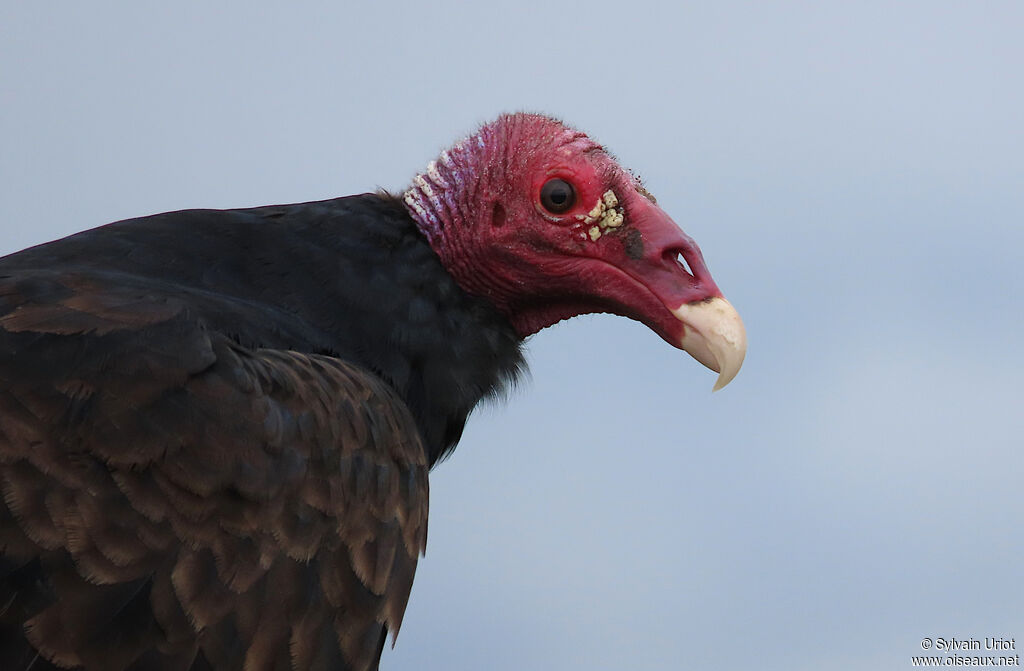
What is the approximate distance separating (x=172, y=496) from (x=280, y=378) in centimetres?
46

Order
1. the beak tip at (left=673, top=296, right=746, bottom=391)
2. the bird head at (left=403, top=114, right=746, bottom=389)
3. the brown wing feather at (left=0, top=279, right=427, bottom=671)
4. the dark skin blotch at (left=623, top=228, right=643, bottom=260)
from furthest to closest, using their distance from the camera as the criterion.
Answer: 1. the dark skin blotch at (left=623, top=228, right=643, bottom=260)
2. the bird head at (left=403, top=114, right=746, bottom=389)
3. the beak tip at (left=673, top=296, right=746, bottom=391)
4. the brown wing feather at (left=0, top=279, right=427, bottom=671)

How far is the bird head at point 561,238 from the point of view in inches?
166

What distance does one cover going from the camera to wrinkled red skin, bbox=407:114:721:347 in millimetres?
4293

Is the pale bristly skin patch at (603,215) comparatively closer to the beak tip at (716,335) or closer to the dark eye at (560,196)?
the dark eye at (560,196)

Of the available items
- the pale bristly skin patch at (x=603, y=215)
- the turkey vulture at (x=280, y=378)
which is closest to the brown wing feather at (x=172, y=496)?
the turkey vulture at (x=280, y=378)

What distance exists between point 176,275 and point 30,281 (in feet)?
1.53

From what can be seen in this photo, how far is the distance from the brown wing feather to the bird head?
3.16ft

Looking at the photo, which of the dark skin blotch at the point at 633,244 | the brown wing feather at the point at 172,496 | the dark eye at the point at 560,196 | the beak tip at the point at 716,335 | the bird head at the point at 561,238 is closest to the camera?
the brown wing feather at the point at 172,496

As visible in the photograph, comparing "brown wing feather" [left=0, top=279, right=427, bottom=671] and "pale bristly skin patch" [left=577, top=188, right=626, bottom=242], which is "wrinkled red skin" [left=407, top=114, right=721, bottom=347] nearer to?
"pale bristly skin patch" [left=577, top=188, right=626, bottom=242]

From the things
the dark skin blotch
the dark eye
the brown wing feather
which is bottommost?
the brown wing feather

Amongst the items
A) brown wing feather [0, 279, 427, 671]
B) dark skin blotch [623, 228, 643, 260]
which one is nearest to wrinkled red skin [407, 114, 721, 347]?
dark skin blotch [623, 228, 643, 260]

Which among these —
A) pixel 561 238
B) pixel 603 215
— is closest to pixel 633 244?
pixel 603 215

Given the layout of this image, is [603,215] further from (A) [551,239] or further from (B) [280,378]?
(B) [280,378]

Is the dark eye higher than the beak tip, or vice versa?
the dark eye
